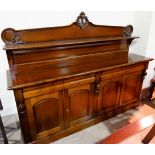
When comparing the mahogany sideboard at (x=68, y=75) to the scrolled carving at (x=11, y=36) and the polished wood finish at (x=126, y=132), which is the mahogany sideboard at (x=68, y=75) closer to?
the scrolled carving at (x=11, y=36)

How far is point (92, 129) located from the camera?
197cm

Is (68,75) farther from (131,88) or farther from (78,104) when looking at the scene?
(131,88)

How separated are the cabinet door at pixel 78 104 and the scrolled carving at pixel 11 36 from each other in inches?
27.1

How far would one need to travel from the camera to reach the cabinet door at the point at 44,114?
1457 millimetres

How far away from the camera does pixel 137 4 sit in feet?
6.95

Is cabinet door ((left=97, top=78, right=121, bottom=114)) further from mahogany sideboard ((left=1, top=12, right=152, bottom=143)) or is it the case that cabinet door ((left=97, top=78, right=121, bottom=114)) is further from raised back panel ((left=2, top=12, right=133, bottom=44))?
raised back panel ((left=2, top=12, right=133, bottom=44))

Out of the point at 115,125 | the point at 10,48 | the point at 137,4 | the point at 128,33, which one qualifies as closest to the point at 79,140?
the point at 115,125

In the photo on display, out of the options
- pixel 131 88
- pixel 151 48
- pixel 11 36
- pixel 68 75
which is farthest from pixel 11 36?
pixel 151 48

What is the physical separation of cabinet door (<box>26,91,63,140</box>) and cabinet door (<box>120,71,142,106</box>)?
94 cm

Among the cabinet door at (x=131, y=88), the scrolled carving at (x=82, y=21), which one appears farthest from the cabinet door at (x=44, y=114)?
the cabinet door at (x=131, y=88)

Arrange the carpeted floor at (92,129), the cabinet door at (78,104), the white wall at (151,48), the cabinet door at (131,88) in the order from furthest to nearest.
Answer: the white wall at (151,48) < the cabinet door at (131,88) < the carpeted floor at (92,129) < the cabinet door at (78,104)
